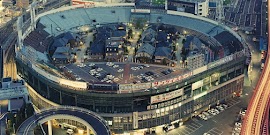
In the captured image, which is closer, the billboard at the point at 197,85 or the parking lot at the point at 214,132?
the parking lot at the point at 214,132

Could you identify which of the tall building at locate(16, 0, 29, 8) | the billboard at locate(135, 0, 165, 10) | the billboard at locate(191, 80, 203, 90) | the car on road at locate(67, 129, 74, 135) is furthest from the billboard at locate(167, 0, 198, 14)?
the car on road at locate(67, 129, 74, 135)

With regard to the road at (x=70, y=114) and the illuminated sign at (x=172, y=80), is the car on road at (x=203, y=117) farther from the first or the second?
the road at (x=70, y=114)

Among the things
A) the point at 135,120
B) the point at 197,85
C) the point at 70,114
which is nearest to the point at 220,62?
the point at 197,85

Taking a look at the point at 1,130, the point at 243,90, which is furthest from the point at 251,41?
the point at 1,130

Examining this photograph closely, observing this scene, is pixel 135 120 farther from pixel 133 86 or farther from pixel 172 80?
pixel 172 80

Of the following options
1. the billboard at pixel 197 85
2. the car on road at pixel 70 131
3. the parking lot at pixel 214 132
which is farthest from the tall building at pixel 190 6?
the car on road at pixel 70 131

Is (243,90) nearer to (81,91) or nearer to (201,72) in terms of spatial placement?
(201,72)
